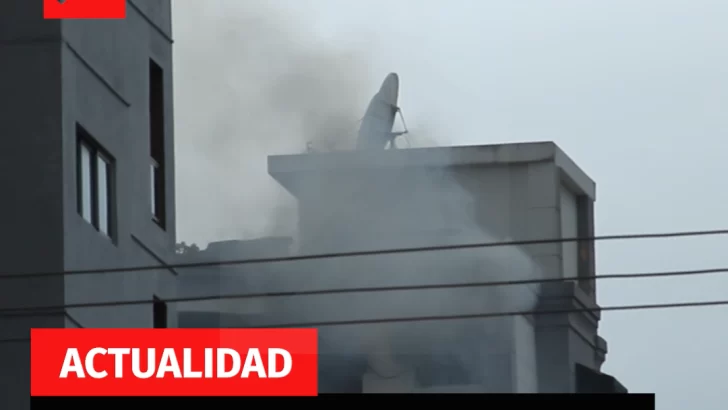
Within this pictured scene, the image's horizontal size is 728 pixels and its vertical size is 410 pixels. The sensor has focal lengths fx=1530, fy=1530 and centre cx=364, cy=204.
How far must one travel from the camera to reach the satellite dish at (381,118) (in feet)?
112

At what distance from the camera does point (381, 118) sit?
3469 centimetres

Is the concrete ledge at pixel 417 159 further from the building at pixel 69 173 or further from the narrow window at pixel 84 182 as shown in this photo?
the narrow window at pixel 84 182

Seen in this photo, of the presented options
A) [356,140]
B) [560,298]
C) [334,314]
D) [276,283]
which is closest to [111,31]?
[276,283]

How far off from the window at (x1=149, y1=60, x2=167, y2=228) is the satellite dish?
17819mm

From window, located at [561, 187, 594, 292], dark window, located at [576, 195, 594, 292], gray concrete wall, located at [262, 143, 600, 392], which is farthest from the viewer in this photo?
dark window, located at [576, 195, 594, 292]

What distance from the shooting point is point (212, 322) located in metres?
34.0

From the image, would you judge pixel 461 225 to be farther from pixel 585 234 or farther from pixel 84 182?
pixel 84 182

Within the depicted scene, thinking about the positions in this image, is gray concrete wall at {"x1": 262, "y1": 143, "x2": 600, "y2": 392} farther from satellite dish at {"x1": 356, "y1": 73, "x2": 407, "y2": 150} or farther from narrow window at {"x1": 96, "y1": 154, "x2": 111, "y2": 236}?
narrow window at {"x1": 96, "y1": 154, "x2": 111, "y2": 236}

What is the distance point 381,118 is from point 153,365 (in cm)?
2209

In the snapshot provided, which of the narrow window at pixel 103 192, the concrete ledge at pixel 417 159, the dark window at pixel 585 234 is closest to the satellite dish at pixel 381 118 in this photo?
the concrete ledge at pixel 417 159

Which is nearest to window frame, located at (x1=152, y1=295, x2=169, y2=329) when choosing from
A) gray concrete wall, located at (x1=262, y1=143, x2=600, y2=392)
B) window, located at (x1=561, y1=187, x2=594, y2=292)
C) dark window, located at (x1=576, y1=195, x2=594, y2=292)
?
gray concrete wall, located at (x1=262, y1=143, x2=600, y2=392)

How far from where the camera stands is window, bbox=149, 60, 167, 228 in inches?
637

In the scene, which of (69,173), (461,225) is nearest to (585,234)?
(461,225)

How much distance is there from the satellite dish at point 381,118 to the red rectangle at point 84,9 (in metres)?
19.6
